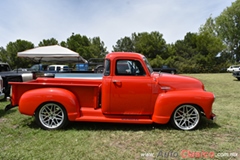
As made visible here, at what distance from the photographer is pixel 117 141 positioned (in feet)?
12.3

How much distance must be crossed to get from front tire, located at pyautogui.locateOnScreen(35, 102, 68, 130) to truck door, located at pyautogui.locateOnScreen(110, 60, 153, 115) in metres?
1.13

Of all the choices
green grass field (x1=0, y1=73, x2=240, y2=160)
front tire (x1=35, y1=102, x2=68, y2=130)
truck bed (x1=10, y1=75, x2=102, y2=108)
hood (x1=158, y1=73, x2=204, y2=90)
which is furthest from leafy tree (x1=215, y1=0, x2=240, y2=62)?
front tire (x1=35, y1=102, x2=68, y2=130)

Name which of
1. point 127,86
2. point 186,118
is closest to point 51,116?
point 127,86

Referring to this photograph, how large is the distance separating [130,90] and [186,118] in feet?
4.71

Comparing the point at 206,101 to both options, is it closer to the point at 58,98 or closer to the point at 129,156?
the point at 129,156

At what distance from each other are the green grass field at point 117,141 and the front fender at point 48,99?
0.46 meters

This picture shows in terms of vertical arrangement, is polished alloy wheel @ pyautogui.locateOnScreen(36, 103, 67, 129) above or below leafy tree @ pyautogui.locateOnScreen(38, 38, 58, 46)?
below

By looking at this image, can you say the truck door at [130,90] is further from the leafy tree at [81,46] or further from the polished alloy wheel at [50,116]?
the leafy tree at [81,46]

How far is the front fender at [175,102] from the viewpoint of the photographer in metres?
4.10

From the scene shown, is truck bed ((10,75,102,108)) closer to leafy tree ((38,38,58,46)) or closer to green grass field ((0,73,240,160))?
green grass field ((0,73,240,160))

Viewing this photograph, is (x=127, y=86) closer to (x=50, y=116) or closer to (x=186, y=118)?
(x=186, y=118)

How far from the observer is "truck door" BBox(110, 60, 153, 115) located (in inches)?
165

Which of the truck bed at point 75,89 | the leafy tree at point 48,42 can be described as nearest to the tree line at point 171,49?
the leafy tree at point 48,42

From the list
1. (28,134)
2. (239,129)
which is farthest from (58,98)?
(239,129)
